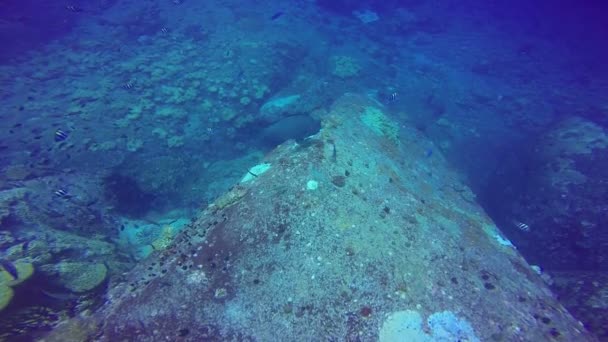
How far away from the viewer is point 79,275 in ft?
17.0

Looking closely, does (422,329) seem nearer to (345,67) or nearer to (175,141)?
(175,141)

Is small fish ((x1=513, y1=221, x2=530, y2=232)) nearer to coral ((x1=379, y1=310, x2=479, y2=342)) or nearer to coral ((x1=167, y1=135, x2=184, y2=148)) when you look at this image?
coral ((x1=379, y1=310, x2=479, y2=342))

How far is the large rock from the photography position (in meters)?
4.00

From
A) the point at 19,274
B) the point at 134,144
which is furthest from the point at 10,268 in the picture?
the point at 134,144

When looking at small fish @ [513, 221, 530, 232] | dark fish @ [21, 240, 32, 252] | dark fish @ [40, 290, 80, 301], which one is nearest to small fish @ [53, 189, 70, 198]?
dark fish @ [21, 240, 32, 252]

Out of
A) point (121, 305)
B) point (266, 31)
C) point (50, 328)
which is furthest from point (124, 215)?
point (266, 31)

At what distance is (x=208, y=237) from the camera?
4.91 meters

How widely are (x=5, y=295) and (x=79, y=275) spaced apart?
977 millimetres

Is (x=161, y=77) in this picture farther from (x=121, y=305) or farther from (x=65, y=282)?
(x=121, y=305)

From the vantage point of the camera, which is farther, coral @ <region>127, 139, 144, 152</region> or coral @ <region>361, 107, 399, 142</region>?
coral @ <region>127, 139, 144, 152</region>

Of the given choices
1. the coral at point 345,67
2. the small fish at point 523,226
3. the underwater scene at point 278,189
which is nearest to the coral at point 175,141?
the underwater scene at point 278,189

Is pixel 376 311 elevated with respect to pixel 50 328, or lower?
elevated

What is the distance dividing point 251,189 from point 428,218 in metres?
3.62

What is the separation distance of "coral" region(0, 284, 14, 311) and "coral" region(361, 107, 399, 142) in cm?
788
